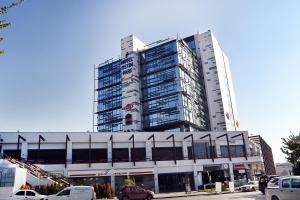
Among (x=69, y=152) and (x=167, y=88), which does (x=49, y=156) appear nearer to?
(x=69, y=152)

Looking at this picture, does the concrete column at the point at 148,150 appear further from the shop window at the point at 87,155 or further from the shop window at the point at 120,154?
the shop window at the point at 87,155

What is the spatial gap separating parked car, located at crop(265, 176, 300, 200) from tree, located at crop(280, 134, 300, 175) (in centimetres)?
1800

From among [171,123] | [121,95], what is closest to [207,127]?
[171,123]

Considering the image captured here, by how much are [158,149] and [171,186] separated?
722 cm

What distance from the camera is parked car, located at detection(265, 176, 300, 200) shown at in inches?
562

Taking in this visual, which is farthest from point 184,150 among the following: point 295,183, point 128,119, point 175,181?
point 295,183

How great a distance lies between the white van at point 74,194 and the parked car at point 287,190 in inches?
593

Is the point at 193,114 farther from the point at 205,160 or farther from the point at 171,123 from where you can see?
the point at 205,160

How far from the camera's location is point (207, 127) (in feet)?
316

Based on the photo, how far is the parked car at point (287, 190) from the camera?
1427 cm

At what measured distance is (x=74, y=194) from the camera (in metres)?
24.2

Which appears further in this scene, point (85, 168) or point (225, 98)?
point (225, 98)

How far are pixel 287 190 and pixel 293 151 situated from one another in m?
20.5

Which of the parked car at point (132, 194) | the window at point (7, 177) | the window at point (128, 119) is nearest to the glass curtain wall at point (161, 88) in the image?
the window at point (128, 119)
